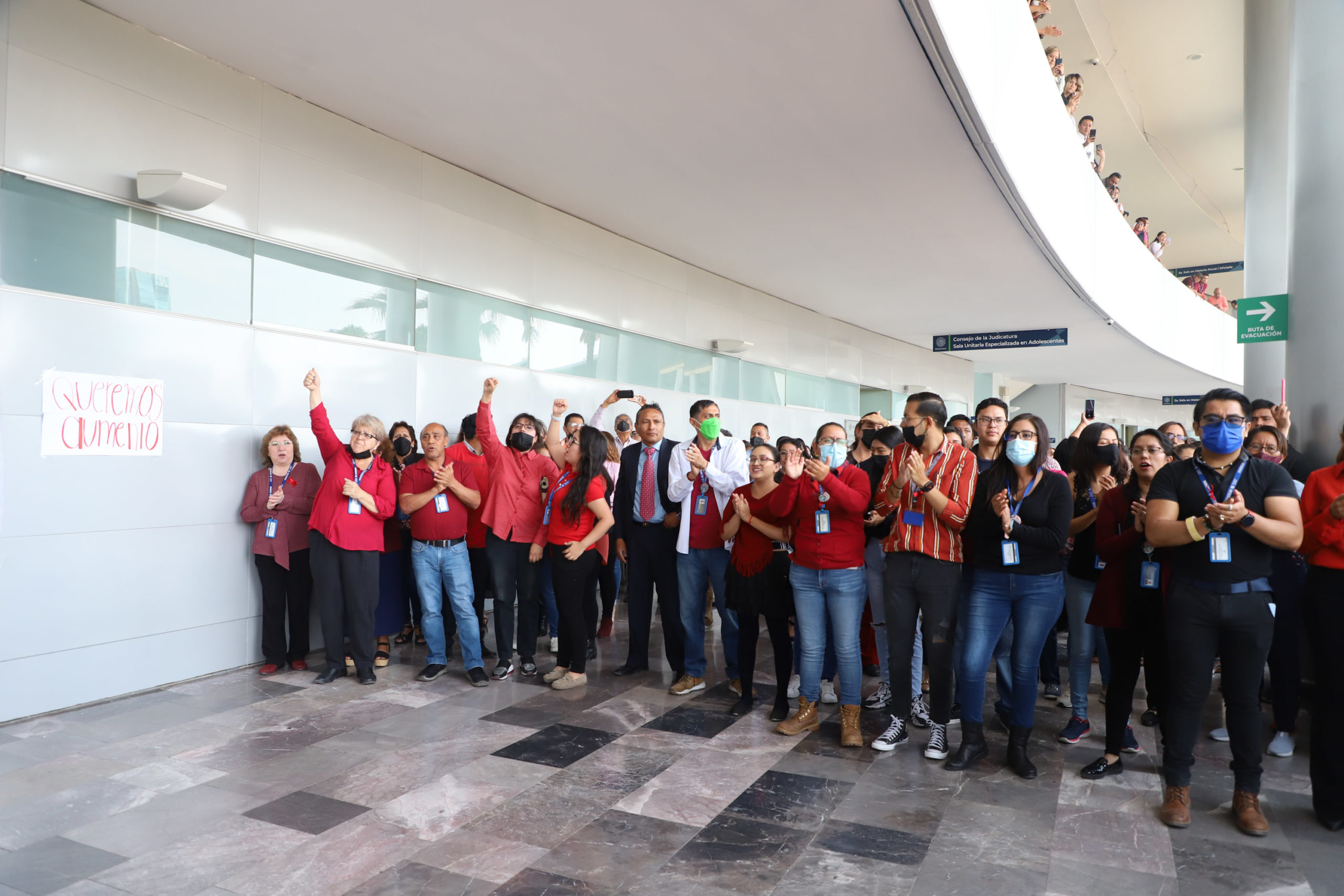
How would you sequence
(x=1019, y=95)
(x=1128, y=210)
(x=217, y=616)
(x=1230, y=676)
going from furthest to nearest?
(x=1128, y=210)
(x=1019, y=95)
(x=217, y=616)
(x=1230, y=676)

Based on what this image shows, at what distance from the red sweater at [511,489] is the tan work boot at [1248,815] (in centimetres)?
405

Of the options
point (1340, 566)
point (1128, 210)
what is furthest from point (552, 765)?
point (1128, 210)

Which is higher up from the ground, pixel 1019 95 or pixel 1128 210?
pixel 1128 210


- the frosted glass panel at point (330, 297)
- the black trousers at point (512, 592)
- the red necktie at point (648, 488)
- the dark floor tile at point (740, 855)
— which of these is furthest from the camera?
the frosted glass panel at point (330, 297)

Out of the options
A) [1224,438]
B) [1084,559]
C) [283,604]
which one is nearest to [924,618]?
[1084,559]

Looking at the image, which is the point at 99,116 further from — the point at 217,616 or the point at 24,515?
the point at 217,616

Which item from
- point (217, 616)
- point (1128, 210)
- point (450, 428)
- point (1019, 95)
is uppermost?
point (1128, 210)

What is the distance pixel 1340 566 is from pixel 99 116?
271 inches

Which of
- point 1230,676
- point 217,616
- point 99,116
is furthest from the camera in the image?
point 217,616

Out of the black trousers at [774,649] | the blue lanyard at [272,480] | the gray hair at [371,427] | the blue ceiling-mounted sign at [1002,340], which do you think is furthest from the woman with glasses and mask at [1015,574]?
the blue ceiling-mounted sign at [1002,340]

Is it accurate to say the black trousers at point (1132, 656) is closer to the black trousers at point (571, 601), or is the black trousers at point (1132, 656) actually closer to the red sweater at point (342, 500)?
the black trousers at point (571, 601)

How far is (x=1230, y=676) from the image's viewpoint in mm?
3393

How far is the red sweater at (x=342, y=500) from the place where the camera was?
17.4ft

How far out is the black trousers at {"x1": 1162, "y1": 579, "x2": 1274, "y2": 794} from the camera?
3.29m
